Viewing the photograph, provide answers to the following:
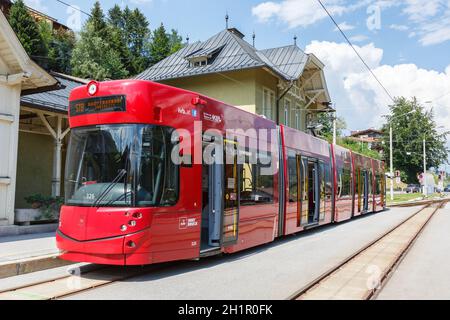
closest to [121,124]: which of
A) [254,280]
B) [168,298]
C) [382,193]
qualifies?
[168,298]

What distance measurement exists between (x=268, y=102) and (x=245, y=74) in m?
2.48

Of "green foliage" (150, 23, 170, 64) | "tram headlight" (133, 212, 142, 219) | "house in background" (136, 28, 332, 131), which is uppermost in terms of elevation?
"green foliage" (150, 23, 170, 64)

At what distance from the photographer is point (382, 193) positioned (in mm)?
26969

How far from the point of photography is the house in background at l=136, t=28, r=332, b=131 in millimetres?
24281

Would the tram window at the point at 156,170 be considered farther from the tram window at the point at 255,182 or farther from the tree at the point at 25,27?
the tree at the point at 25,27

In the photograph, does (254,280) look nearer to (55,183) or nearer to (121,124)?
(121,124)

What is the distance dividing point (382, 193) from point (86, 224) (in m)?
23.3

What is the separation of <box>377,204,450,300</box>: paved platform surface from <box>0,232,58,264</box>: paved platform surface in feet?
20.6

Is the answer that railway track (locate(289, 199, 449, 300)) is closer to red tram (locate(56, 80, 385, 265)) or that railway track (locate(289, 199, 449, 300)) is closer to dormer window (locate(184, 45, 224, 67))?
red tram (locate(56, 80, 385, 265))

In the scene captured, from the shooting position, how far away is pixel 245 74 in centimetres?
2441

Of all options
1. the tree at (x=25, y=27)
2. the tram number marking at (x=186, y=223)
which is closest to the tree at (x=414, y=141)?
the tree at (x=25, y=27)

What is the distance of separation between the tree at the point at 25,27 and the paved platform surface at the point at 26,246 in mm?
35227

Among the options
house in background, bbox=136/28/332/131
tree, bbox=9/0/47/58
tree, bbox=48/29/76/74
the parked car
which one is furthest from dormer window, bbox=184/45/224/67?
the parked car

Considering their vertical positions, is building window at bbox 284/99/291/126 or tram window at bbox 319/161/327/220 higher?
building window at bbox 284/99/291/126
